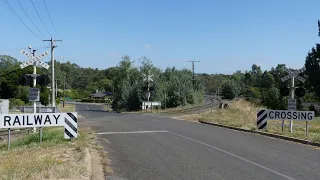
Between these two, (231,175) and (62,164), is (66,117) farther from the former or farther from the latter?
(231,175)

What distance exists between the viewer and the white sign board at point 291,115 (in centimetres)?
1916

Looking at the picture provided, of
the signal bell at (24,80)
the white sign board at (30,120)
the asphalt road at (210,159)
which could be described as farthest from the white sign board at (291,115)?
the signal bell at (24,80)

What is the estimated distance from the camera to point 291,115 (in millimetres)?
19562

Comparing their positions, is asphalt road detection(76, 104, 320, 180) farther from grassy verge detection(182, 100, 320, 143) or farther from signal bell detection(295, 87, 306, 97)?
signal bell detection(295, 87, 306, 97)

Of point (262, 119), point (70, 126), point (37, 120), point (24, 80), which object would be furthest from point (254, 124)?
point (37, 120)

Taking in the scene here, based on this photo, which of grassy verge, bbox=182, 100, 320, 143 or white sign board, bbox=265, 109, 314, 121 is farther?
white sign board, bbox=265, 109, 314, 121

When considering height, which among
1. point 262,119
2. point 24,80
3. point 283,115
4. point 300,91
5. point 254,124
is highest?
point 24,80

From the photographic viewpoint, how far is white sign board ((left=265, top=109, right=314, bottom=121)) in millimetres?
19156

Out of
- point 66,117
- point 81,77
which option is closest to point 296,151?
point 66,117

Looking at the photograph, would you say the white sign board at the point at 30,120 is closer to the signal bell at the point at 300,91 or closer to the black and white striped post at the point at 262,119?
the black and white striped post at the point at 262,119

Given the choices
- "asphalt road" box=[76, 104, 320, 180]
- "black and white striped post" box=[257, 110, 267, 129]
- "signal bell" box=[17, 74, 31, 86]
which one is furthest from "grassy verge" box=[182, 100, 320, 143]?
"signal bell" box=[17, 74, 31, 86]

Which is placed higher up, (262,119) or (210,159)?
(262,119)

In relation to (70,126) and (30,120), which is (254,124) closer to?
(70,126)

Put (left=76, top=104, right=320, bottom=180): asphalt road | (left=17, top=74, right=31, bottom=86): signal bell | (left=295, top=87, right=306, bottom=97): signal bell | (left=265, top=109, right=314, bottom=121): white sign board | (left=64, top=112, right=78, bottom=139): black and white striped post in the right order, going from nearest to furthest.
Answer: (left=76, top=104, right=320, bottom=180): asphalt road < (left=64, top=112, right=78, bottom=139): black and white striped post < (left=17, top=74, right=31, bottom=86): signal bell < (left=265, top=109, right=314, bottom=121): white sign board < (left=295, top=87, right=306, bottom=97): signal bell
